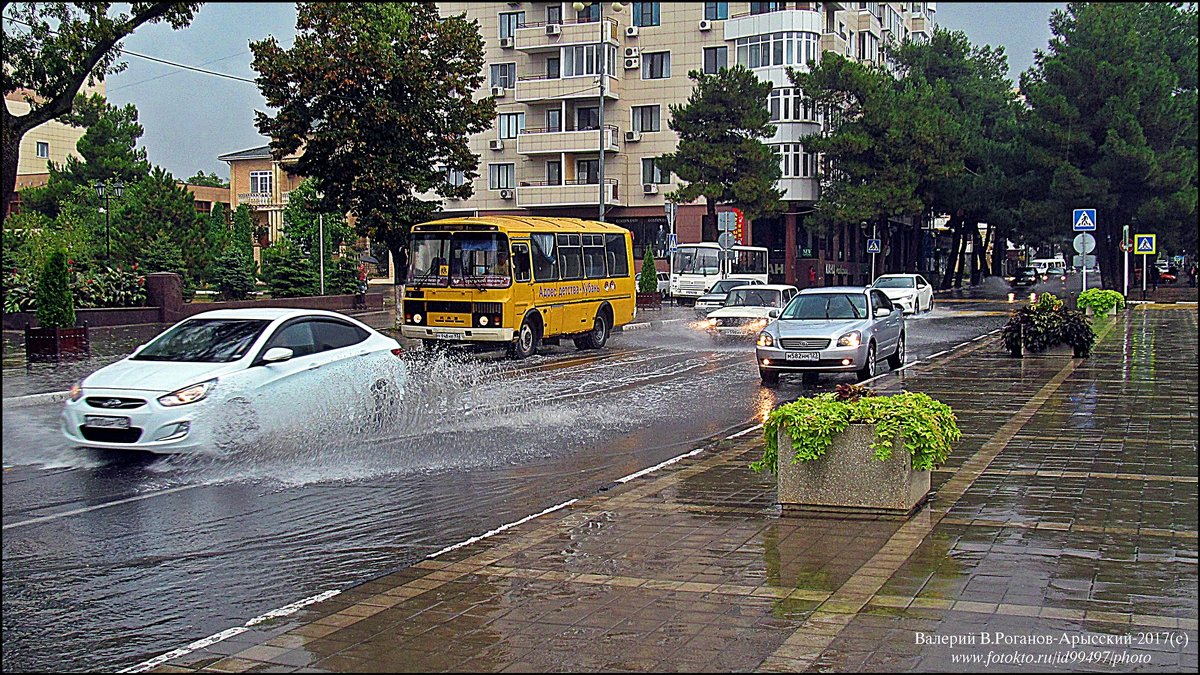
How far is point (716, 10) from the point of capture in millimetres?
66062

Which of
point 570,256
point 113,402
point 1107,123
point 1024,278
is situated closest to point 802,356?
point 570,256

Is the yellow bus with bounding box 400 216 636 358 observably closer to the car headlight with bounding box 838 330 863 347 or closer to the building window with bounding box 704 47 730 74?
the car headlight with bounding box 838 330 863 347

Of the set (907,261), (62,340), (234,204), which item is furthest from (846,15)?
(62,340)

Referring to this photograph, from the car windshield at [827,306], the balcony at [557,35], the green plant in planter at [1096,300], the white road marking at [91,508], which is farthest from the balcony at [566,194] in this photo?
the white road marking at [91,508]

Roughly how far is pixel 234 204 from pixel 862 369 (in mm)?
73817

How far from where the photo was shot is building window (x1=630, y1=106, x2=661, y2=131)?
66750 mm

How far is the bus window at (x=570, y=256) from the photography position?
25656mm

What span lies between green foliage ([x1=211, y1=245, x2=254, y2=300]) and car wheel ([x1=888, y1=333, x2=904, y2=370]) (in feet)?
82.6

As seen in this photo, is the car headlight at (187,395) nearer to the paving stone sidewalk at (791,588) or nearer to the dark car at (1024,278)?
the paving stone sidewalk at (791,588)

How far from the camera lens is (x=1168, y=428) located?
12469 millimetres

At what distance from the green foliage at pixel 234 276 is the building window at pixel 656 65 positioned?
32423 millimetres

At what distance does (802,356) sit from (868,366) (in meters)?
1.28

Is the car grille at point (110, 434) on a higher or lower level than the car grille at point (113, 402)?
lower

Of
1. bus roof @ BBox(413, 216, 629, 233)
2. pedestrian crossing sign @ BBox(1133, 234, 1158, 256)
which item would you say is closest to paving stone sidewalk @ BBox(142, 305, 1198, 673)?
bus roof @ BBox(413, 216, 629, 233)
